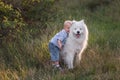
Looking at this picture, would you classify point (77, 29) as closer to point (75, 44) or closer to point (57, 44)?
point (75, 44)

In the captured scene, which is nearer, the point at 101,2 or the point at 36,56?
the point at 36,56

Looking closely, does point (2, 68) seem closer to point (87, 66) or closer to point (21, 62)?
point (21, 62)

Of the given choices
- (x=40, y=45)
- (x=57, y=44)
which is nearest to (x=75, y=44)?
(x=57, y=44)

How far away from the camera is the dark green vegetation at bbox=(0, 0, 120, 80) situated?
8984 mm

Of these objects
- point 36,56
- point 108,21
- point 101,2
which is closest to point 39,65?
point 36,56

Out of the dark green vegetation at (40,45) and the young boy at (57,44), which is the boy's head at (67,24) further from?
the dark green vegetation at (40,45)

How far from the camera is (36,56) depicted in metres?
10.0

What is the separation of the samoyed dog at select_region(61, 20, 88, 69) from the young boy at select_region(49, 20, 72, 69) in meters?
0.11

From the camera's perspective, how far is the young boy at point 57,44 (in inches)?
368

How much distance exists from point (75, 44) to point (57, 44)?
409 millimetres

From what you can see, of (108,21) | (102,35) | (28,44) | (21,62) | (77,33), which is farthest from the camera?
(108,21)

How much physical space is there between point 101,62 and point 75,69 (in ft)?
2.03

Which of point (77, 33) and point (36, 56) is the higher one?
point (77, 33)

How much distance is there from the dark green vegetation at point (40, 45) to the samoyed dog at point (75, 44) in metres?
0.24
